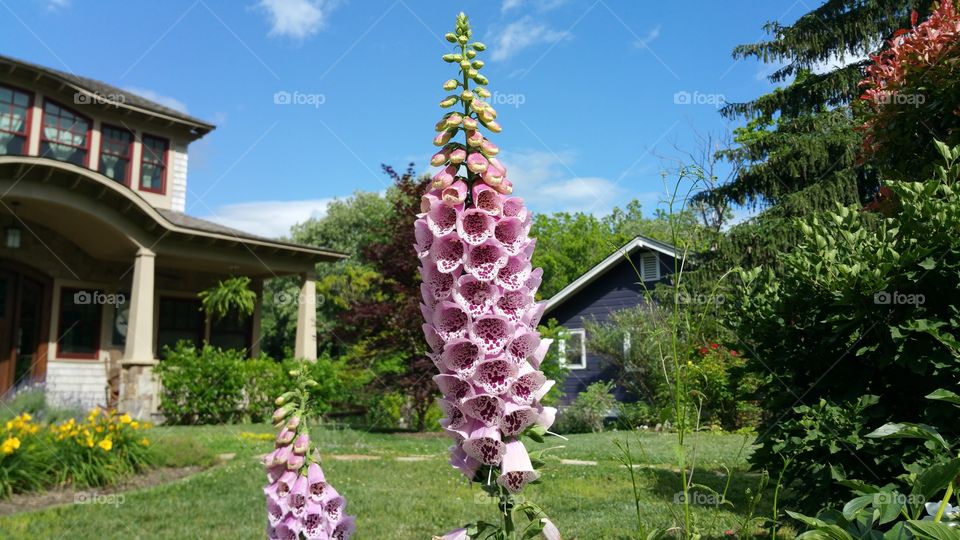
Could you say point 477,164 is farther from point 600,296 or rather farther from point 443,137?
point 600,296

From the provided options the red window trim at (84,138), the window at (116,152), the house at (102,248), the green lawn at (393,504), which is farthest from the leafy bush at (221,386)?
the green lawn at (393,504)

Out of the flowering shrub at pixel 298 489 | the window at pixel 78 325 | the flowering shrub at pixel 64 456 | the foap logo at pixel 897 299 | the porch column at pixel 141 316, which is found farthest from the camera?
the window at pixel 78 325

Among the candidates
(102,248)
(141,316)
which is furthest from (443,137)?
(102,248)

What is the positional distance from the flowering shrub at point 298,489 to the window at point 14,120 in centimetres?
1716

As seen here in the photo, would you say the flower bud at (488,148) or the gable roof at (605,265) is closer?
the flower bud at (488,148)

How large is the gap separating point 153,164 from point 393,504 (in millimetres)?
15750

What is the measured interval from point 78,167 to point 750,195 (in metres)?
16.0

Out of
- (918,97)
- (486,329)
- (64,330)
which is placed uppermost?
(918,97)

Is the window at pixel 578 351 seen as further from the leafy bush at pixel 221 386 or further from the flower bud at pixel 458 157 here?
the flower bud at pixel 458 157

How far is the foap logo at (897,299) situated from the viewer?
3.63 metres

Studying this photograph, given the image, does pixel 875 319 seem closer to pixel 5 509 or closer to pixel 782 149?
pixel 5 509

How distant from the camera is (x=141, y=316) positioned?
14.7 metres

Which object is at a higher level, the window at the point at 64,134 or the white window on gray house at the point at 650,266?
the window at the point at 64,134

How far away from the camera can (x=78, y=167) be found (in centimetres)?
1405
